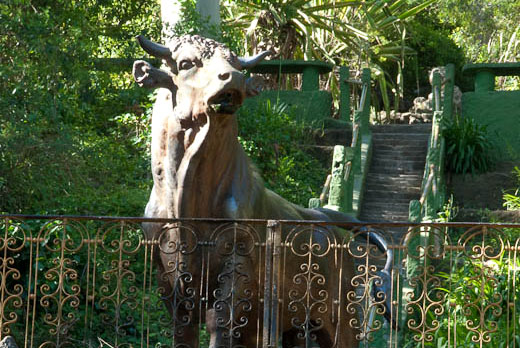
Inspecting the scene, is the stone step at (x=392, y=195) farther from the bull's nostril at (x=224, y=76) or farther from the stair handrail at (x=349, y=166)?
the bull's nostril at (x=224, y=76)

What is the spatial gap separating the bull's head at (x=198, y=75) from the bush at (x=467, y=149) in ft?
36.2

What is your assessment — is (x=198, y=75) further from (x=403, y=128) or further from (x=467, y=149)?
(x=403, y=128)

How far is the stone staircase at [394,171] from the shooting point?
47.5 feet

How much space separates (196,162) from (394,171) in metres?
10.7

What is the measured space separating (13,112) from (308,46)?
33.6 ft

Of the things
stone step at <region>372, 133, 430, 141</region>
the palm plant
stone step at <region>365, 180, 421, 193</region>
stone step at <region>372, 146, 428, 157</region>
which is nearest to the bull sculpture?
stone step at <region>365, 180, 421, 193</region>

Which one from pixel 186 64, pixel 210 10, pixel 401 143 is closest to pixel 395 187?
pixel 401 143

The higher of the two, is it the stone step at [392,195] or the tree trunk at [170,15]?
the tree trunk at [170,15]

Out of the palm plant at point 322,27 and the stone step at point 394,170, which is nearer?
the stone step at point 394,170

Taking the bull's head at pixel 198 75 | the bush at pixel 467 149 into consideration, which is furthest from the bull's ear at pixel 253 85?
the bush at pixel 467 149

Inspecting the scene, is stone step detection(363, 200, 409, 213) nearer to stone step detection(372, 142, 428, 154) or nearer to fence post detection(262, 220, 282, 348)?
stone step detection(372, 142, 428, 154)

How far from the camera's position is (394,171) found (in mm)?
15906

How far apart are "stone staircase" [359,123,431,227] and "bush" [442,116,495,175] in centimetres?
48

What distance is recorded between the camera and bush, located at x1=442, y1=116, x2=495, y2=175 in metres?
16.2
